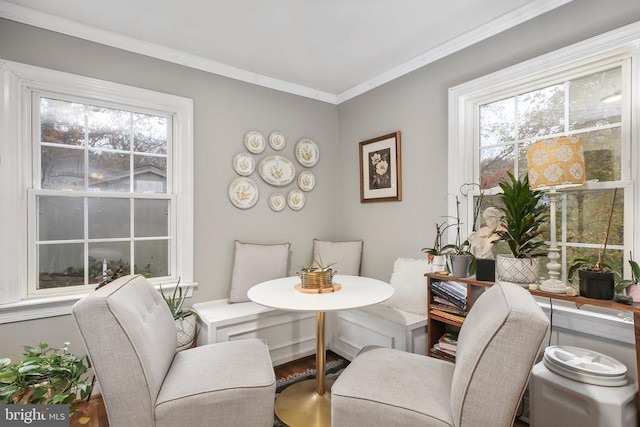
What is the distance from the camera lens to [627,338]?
157 cm

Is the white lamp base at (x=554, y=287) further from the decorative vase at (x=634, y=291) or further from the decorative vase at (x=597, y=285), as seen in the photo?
the decorative vase at (x=634, y=291)

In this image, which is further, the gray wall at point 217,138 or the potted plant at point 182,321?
the potted plant at point 182,321

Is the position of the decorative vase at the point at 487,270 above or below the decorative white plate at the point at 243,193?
below

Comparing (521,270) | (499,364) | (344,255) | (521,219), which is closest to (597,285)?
(521,270)

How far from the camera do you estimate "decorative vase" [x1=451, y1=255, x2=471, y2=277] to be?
6.35ft

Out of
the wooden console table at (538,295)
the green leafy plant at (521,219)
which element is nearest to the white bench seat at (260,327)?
the wooden console table at (538,295)

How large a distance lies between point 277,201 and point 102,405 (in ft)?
6.54

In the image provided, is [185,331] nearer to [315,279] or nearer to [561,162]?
[315,279]

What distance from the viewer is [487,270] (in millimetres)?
1805

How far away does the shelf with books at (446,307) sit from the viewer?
6.32 ft

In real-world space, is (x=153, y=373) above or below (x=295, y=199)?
below

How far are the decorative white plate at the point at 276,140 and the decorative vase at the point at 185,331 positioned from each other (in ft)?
5.48

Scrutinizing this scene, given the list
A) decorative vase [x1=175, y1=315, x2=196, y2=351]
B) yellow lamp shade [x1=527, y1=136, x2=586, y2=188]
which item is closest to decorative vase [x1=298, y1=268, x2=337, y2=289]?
decorative vase [x1=175, y1=315, x2=196, y2=351]

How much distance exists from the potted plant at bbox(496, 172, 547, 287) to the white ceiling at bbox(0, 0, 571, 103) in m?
1.17
